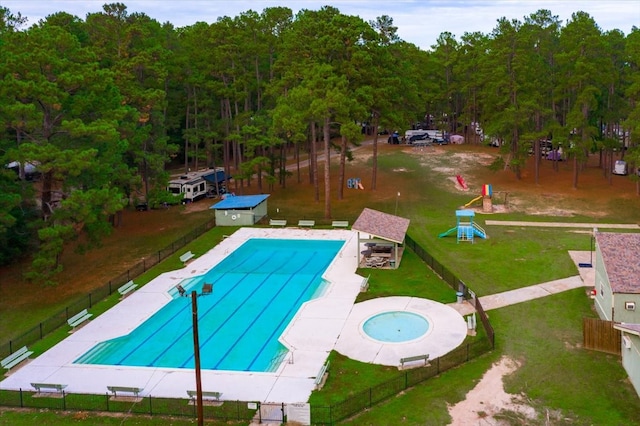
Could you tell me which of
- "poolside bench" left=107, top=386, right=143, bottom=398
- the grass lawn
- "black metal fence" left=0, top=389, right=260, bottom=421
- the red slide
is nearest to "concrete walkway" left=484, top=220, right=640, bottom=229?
the grass lawn

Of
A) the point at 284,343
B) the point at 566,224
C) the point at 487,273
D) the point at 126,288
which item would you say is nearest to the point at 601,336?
the point at 487,273

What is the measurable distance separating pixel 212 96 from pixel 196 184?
13.8 metres

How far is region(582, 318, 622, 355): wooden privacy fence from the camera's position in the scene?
2441 cm

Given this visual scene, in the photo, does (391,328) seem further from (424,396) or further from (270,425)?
(270,425)

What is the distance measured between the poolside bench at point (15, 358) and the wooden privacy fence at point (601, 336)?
24.7 meters

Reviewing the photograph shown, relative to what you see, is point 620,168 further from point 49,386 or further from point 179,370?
point 49,386

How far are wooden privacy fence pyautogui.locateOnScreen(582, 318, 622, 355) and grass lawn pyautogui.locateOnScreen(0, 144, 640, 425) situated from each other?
51 centimetres

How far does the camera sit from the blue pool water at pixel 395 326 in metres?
27.2

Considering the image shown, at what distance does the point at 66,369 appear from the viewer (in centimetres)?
2498

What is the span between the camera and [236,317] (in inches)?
1209

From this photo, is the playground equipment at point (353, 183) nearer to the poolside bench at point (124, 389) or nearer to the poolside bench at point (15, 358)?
the poolside bench at point (15, 358)

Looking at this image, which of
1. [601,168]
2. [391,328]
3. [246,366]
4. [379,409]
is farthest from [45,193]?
[601,168]

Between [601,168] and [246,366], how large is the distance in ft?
186

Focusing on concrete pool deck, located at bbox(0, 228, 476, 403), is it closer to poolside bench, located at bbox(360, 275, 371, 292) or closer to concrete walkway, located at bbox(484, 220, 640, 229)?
poolside bench, located at bbox(360, 275, 371, 292)
